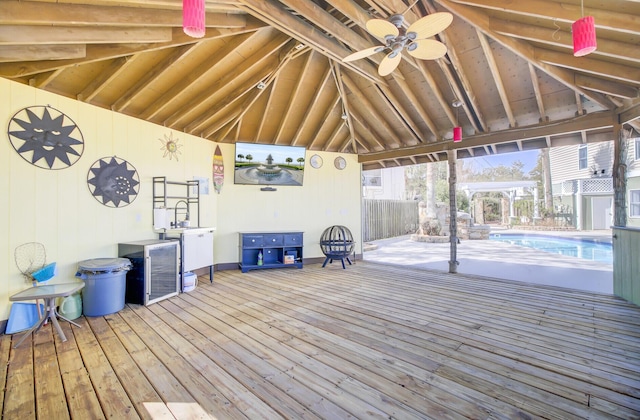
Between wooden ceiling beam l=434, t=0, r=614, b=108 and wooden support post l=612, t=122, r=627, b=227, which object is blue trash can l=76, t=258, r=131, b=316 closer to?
wooden ceiling beam l=434, t=0, r=614, b=108

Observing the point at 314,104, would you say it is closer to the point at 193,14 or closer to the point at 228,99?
the point at 228,99

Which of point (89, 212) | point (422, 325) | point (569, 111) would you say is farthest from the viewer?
point (569, 111)

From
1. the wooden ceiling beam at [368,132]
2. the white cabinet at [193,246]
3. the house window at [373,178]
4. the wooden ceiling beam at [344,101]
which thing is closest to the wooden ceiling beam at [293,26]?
the wooden ceiling beam at [344,101]

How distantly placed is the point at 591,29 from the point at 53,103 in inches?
223

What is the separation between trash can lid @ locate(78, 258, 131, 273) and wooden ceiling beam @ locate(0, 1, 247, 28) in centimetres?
261

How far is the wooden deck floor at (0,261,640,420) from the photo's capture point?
197 centimetres

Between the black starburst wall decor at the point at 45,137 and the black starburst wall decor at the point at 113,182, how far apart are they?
0.31 m

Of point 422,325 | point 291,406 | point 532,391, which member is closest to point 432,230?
point 422,325

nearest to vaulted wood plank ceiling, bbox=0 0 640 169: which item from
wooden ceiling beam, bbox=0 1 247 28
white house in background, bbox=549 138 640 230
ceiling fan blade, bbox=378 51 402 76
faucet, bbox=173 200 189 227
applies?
wooden ceiling beam, bbox=0 1 247 28

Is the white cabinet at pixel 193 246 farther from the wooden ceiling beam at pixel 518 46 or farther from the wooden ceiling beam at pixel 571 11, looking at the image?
the wooden ceiling beam at pixel 571 11

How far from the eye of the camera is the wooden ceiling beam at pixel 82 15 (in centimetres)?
246

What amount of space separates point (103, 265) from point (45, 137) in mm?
1749

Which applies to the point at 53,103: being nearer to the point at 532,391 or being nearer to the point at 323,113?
the point at 323,113

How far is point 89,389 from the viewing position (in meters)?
2.16
